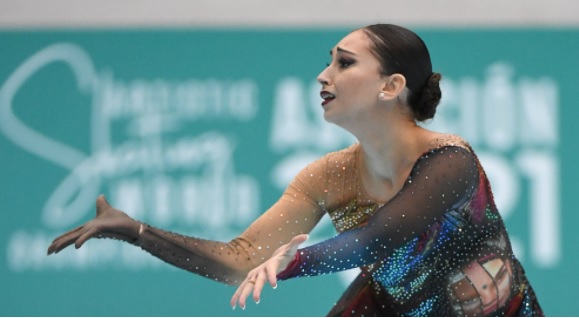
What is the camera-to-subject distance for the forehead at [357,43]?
2.83m

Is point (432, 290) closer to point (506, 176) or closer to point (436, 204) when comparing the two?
point (436, 204)

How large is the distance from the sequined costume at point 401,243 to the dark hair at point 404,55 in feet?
0.64

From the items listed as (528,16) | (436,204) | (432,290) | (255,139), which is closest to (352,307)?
(432,290)

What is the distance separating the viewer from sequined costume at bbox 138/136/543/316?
258 centimetres

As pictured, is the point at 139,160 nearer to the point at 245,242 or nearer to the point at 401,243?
the point at 245,242

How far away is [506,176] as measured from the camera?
521 centimetres

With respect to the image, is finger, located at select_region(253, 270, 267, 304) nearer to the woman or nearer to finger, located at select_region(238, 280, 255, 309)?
finger, located at select_region(238, 280, 255, 309)

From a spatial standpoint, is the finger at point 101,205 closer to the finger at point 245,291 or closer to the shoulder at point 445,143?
the finger at point 245,291

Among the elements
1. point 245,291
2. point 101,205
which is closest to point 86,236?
point 101,205

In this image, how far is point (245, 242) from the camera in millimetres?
2939

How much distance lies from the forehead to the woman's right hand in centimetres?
72

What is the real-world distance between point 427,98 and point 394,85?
4.4 inches

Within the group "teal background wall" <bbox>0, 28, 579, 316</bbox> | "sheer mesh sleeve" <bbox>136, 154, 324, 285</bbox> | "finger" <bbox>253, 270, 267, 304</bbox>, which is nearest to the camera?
"finger" <bbox>253, 270, 267, 304</bbox>

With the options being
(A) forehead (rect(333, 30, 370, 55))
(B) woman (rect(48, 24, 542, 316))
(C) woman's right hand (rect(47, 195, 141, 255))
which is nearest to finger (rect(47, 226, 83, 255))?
(C) woman's right hand (rect(47, 195, 141, 255))
